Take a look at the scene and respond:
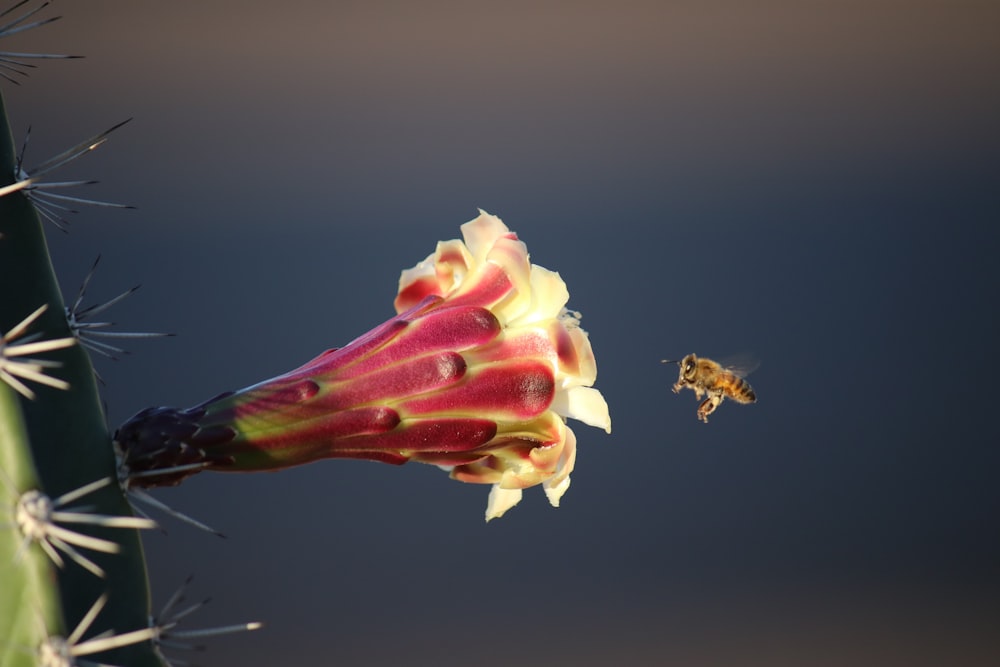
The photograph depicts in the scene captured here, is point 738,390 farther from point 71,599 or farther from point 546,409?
point 71,599

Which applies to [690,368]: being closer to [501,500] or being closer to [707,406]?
[707,406]

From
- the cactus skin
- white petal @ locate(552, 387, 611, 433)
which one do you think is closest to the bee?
white petal @ locate(552, 387, 611, 433)

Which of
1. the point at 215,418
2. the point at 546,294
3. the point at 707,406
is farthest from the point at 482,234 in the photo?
the point at 707,406

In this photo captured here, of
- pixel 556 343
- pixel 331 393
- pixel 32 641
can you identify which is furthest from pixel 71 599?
pixel 556 343

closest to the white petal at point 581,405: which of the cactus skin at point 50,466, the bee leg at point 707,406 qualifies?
the cactus skin at point 50,466

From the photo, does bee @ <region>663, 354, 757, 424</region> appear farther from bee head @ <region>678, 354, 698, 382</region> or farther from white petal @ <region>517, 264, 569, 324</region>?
white petal @ <region>517, 264, 569, 324</region>

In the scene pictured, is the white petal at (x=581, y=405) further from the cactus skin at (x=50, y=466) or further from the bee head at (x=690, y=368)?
the bee head at (x=690, y=368)

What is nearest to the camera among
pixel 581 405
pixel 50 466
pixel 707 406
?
pixel 50 466
